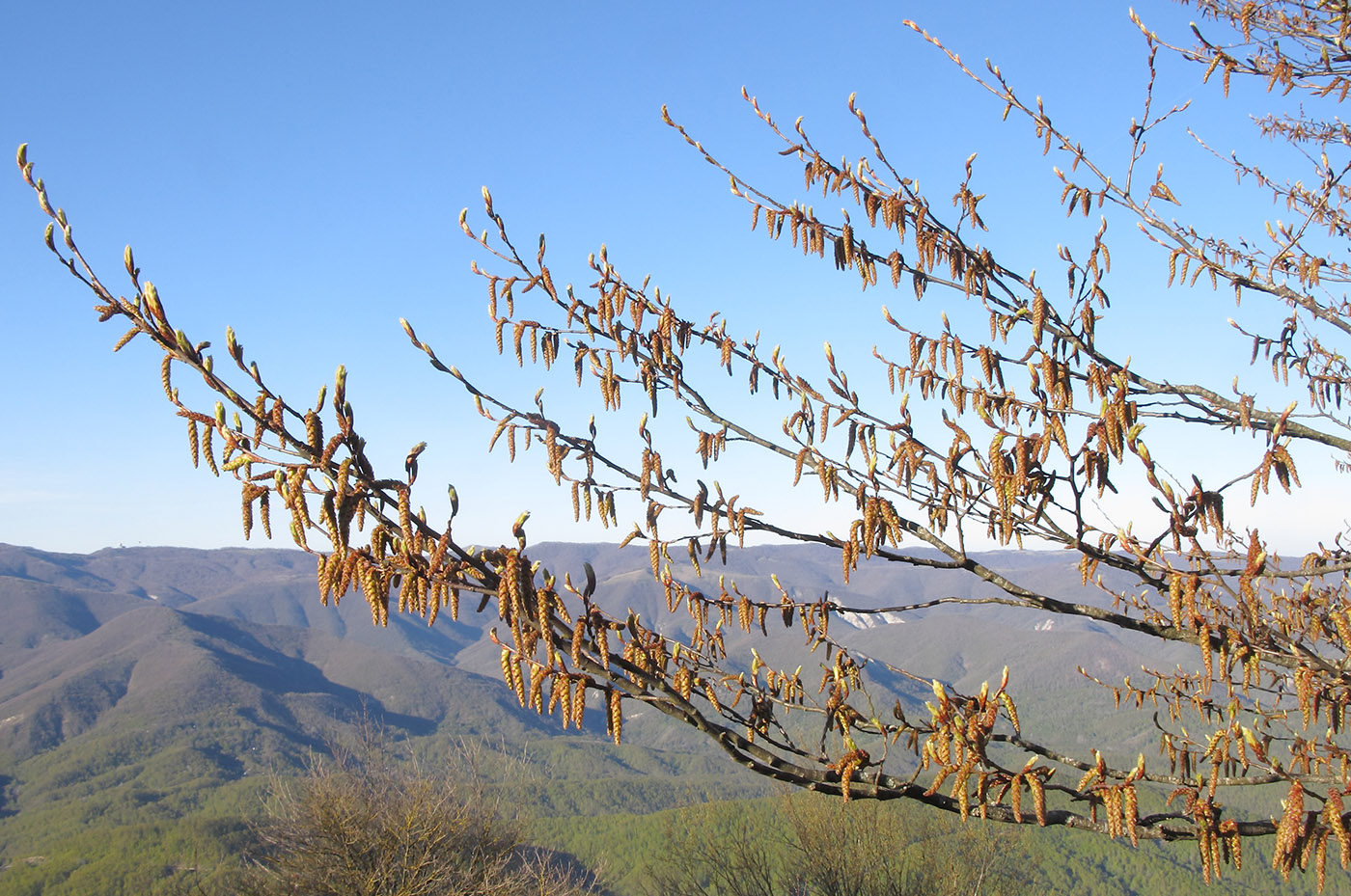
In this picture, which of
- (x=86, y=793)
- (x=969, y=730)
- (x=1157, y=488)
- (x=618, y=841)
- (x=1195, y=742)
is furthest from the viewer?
(x=86, y=793)

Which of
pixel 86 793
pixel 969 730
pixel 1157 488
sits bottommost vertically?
pixel 86 793

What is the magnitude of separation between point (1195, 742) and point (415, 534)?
4625 mm

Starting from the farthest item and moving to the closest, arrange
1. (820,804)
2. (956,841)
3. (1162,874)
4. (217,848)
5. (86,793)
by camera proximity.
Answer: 1. (86,793)
2. (1162,874)
3. (217,848)
4. (956,841)
5. (820,804)

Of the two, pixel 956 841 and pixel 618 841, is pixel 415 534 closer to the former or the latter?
pixel 956 841

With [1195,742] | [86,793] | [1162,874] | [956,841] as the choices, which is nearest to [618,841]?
[1162,874]

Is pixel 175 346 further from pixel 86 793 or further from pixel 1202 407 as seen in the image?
pixel 86 793

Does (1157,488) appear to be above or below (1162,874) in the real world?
above

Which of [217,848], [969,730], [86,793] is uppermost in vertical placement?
[969,730]

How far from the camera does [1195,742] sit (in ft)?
15.9

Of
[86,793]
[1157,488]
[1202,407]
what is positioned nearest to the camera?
[1157,488]

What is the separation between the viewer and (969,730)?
270cm

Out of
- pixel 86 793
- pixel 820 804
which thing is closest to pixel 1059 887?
pixel 820 804

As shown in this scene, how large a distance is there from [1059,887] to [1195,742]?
96468mm

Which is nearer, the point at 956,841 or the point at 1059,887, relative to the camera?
the point at 956,841
